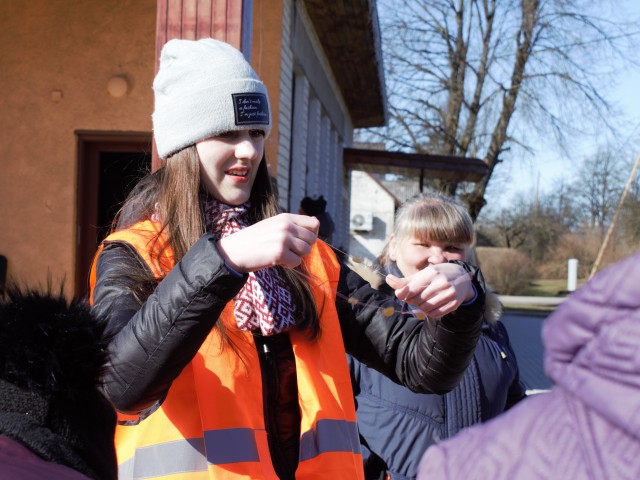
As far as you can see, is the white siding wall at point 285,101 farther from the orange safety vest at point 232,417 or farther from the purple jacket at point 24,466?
the purple jacket at point 24,466

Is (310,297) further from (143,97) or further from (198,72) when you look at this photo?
(143,97)

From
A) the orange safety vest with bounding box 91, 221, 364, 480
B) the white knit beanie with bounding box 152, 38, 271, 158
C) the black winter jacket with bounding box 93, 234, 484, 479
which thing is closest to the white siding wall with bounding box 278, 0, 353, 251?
the white knit beanie with bounding box 152, 38, 271, 158

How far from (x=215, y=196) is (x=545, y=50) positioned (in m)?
21.0

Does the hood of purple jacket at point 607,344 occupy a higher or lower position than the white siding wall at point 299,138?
lower

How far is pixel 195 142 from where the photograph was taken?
1958 millimetres

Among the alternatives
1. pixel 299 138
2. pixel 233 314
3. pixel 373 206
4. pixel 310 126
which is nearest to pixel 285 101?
pixel 299 138

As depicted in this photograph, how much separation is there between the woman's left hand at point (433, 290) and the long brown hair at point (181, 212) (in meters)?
0.24

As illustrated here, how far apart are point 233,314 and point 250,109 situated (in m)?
0.56

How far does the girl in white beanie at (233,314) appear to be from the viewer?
60.3 inches

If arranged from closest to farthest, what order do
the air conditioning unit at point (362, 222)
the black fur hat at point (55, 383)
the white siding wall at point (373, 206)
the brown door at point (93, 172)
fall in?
the black fur hat at point (55, 383), the brown door at point (93, 172), the air conditioning unit at point (362, 222), the white siding wall at point (373, 206)

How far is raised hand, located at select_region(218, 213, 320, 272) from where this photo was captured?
1.53 meters

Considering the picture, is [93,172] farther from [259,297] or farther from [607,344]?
[607,344]

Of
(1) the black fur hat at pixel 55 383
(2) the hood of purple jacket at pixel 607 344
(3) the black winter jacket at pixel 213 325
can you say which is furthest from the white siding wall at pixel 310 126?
(2) the hood of purple jacket at pixel 607 344

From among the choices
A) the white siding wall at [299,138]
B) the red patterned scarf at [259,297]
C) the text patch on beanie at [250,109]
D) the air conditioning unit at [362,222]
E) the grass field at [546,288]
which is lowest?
the grass field at [546,288]
